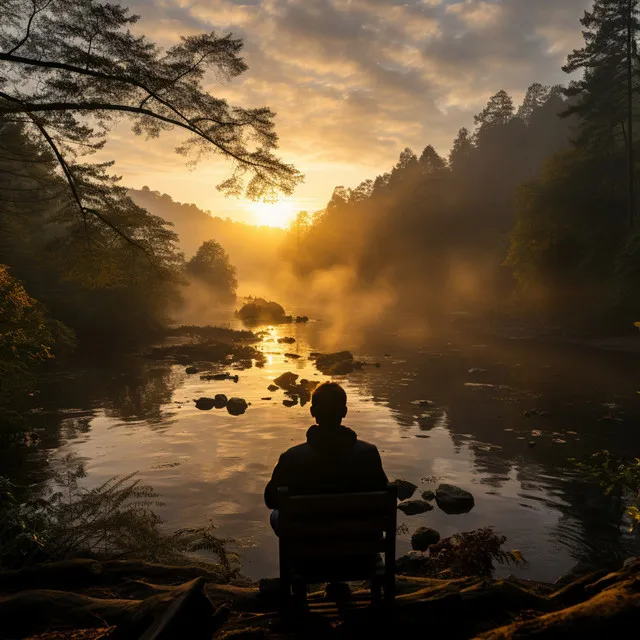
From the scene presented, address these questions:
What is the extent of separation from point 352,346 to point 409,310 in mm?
39498

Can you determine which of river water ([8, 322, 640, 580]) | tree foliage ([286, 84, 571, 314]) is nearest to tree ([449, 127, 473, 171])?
tree foliage ([286, 84, 571, 314])

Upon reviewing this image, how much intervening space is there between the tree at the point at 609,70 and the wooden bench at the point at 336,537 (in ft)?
147

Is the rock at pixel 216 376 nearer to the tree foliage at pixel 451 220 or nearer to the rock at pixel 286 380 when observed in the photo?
the rock at pixel 286 380

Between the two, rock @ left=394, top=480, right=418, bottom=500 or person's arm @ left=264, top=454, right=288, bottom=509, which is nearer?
person's arm @ left=264, top=454, right=288, bottom=509

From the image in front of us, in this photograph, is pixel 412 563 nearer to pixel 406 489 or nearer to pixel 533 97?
pixel 406 489

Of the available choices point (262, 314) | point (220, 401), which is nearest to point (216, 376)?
point (220, 401)

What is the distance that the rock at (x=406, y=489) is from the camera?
1220cm

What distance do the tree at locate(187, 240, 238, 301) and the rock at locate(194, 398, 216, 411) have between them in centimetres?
7154

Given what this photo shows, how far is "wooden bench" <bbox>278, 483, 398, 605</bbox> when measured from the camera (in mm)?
3879

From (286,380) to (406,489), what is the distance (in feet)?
50.4

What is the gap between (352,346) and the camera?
41875 mm

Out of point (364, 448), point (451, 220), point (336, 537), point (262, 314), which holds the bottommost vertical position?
point (336, 537)

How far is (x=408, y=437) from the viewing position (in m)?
17.5

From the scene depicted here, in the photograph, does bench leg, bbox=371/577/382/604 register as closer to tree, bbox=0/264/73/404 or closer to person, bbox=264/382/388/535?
person, bbox=264/382/388/535
